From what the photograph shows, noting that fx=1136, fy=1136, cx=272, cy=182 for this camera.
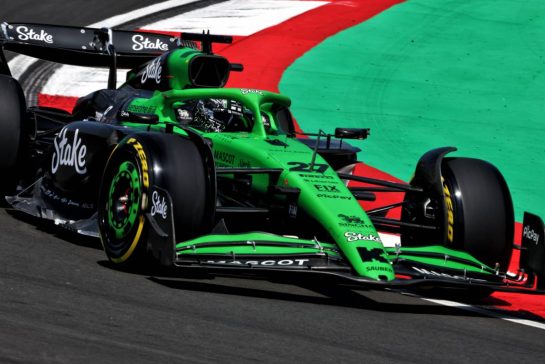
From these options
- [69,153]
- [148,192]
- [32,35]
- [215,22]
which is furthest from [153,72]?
[215,22]

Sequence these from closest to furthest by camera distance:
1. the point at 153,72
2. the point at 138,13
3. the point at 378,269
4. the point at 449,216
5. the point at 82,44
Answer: the point at 378,269, the point at 449,216, the point at 153,72, the point at 82,44, the point at 138,13

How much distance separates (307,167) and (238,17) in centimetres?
996

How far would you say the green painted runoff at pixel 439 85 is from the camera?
40.9 feet

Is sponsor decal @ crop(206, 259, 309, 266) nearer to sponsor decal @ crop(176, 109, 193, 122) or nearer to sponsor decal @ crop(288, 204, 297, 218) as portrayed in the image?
sponsor decal @ crop(288, 204, 297, 218)

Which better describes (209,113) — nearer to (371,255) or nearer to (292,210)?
(292,210)

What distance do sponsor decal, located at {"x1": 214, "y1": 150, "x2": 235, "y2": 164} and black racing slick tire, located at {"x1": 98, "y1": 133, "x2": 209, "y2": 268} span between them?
0.68 m

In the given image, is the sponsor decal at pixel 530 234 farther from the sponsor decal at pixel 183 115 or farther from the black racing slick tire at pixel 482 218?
the sponsor decal at pixel 183 115

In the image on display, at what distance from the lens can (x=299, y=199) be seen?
736 cm

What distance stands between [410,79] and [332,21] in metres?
2.67

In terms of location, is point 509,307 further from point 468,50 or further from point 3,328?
point 468,50

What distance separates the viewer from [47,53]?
1057cm

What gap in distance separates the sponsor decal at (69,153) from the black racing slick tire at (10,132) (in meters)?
0.33

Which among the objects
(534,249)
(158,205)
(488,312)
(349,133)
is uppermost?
(349,133)

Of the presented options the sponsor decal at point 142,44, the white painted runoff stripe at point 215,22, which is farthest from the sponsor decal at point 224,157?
the white painted runoff stripe at point 215,22
